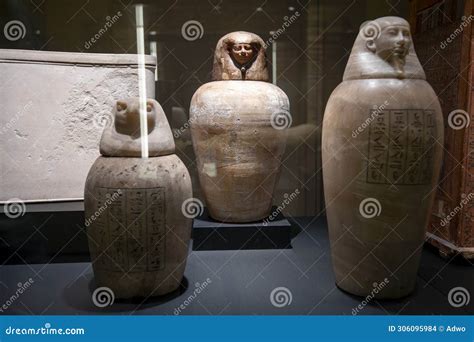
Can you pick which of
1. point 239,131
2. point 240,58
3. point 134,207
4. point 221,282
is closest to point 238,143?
point 239,131

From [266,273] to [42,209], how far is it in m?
1.46

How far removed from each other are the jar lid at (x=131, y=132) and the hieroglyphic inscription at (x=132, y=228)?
211 mm

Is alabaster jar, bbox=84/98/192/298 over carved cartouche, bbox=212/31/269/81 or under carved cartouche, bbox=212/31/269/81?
under

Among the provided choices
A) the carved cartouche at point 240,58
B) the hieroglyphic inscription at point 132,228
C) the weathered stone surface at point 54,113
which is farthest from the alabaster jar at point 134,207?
the carved cartouche at point 240,58

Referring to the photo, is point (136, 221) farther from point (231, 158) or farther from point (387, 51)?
point (387, 51)

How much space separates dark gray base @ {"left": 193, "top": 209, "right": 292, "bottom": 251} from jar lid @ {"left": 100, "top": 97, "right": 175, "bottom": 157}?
996 mm

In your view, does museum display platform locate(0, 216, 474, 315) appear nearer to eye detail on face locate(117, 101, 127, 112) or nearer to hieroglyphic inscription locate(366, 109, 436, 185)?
hieroglyphic inscription locate(366, 109, 436, 185)

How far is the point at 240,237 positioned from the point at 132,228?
43.3 inches

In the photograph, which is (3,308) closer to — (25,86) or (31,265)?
(31,265)

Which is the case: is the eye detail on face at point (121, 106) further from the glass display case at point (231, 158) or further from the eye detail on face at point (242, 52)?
the eye detail on face at point (242, 52)

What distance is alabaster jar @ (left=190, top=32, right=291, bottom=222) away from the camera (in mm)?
3262

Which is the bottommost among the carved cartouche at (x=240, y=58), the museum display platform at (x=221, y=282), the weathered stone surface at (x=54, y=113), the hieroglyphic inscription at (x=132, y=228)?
the museum display platform at (x=221, y=282)

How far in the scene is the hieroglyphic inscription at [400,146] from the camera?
7.52 feet

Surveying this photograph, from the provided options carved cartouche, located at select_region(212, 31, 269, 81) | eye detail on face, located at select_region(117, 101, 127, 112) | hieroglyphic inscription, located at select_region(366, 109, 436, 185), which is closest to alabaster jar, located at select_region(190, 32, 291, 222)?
carved cartouche, located at select_region(212, 31, 269, 81)
